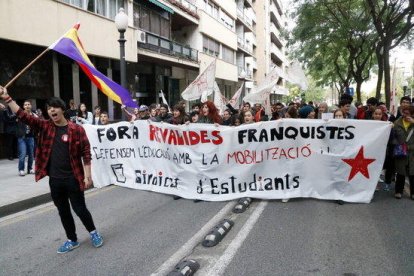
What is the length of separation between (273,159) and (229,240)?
2455mm

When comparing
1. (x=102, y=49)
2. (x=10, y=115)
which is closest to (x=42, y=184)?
(x=10, y=115)

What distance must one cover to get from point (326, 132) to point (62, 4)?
11.8m

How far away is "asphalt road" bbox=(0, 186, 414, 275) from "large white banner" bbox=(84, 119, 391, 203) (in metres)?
0.28

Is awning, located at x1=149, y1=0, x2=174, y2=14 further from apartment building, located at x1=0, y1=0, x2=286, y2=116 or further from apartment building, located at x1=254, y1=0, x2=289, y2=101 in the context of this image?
apartment building, located at x1=254, y1=0, x2=289, y2=101

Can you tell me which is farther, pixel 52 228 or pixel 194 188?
pixel 194 188

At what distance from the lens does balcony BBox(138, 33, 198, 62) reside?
22.2m

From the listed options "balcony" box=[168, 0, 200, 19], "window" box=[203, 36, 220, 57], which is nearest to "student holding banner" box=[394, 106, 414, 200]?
"balcony" box=[168, 0, 200, 19]

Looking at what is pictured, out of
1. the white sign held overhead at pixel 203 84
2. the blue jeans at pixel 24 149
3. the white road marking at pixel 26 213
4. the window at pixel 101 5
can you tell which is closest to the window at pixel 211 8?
the window at pixel 101 5

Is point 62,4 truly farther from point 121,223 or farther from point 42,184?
point 121,223

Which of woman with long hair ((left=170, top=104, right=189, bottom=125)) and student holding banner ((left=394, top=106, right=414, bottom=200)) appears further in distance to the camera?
woman with long hair ((left=170, top=104, right=189, bottom=125))

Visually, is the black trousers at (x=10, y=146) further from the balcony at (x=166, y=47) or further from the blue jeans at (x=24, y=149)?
the balcony at (x=166, y=47)

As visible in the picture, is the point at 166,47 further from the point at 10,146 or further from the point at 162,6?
the point at 10,146

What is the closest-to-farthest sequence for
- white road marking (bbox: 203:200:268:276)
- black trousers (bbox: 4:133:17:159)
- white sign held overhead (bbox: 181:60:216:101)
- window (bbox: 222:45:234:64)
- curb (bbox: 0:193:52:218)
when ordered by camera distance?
white road marking (bbox: 203:200:268:276)
curb (bbox: 0:193:52:218)
white sign held overhead (bbox: 181:60:216:101)
black trousers (bbox: 4:133:17:159)
window (bbox: 222:45:234:64)

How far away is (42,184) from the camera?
8969mm
